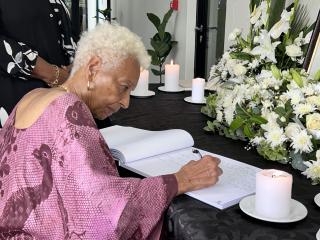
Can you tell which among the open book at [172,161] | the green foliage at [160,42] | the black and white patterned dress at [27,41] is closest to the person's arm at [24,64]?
the black and white patterned dress at [27,41]

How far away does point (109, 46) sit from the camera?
3.70 feet

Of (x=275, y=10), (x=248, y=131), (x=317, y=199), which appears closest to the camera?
(x=317, y=199)

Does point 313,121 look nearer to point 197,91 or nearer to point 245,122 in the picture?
point 245,122

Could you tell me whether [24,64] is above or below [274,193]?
above

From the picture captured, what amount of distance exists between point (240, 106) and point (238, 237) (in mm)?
591

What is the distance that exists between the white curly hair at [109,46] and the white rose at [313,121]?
1.46 feet

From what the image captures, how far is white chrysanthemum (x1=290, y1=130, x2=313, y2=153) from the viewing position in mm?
1115

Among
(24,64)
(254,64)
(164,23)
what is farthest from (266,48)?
(164,23)

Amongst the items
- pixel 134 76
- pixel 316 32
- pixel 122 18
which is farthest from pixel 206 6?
pixel 134 76

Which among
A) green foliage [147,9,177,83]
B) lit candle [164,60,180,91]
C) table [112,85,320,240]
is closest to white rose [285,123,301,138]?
table [112,85,320,240]

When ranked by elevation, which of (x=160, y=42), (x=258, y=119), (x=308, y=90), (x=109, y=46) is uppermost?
(x=109, y=46)

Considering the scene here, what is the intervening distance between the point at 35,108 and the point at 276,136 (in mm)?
604

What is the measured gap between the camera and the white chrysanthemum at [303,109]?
1.14 metres

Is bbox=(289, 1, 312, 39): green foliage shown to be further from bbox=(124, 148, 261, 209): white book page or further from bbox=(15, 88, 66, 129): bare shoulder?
bbox=(15, 88, 66, 129): bare shoulder
